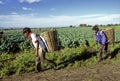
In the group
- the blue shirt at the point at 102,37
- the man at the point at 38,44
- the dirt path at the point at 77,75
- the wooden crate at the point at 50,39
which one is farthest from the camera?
the wooden crate at the point at 50,39

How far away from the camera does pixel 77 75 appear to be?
8672 mm

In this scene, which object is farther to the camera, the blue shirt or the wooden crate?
the wooden crate

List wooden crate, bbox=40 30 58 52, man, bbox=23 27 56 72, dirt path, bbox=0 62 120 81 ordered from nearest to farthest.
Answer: dirt path, bbox=0 62 120 81, man, bbox=23 27 56 72, wooden crate, bbox=40 30 58 52

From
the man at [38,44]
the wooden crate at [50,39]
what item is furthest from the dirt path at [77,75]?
the wooden crate at [50,39]

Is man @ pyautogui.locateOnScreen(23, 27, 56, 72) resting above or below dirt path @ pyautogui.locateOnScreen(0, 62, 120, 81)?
above

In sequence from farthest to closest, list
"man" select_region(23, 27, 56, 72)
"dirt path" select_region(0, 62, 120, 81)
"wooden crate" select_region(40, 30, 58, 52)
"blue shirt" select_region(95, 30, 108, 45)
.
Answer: "wooden crate" select_region(40, 30, 58, 52) < "blue shirt" select_region(95, 30, 108, 45) < "man" select_region(23, 27, 56, 72) < "dirt path" select_region(0, 62, 120, 81)

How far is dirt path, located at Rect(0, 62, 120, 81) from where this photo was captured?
8.25m

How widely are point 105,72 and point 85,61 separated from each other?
2089mm

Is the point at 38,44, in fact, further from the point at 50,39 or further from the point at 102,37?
the point at 50,39

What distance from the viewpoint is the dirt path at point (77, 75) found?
27.1ft

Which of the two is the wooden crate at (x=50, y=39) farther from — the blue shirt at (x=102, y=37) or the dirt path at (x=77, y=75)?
the dirt path at (x=77, y=75)

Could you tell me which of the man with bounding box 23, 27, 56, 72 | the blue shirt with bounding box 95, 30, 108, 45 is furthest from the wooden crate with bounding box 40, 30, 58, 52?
the man with bounding box 23, 27, 56, 72

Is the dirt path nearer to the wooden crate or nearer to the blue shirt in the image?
the blue shirt

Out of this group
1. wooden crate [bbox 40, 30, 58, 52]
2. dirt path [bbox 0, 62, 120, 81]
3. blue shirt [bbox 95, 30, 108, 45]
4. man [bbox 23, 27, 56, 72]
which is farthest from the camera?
wooden crate [bbox 40, 30, 58, 52]
